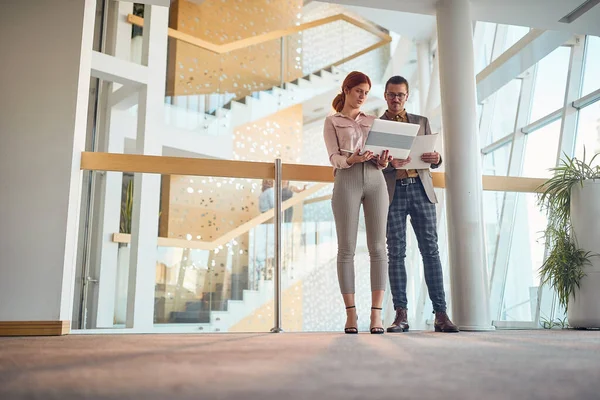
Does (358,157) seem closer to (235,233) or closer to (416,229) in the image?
(416,229)

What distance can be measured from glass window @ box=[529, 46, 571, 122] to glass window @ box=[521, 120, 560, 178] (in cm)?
17

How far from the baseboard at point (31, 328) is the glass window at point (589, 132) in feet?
13.8

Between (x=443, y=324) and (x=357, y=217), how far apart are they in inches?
30.4

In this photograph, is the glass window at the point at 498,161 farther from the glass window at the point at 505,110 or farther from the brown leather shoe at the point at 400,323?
the brown leather shoe at the point at 400,323

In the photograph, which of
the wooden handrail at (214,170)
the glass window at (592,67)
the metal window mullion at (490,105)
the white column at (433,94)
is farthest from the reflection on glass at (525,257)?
the white column at (433,94)

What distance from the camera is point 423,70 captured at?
873 centimetres

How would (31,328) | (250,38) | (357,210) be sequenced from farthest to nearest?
1. (250,38)
2. (31,328)
3. (357,210)

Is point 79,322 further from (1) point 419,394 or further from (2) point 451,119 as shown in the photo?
(1) point 419,394

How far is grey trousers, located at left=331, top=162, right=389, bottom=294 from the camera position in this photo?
9.36ft

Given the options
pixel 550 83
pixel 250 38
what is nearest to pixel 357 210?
pixel 550 83

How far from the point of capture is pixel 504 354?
1.47 meters

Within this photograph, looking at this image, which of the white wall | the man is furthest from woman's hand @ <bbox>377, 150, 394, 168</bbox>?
the white wall

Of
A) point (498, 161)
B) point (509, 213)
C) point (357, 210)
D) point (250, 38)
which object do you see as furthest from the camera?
point (250, 38)

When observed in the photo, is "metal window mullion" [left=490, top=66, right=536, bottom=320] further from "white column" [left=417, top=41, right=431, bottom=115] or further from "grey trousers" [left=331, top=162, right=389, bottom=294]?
"white column" [left=417, top=41, right=431, bottom=115]
